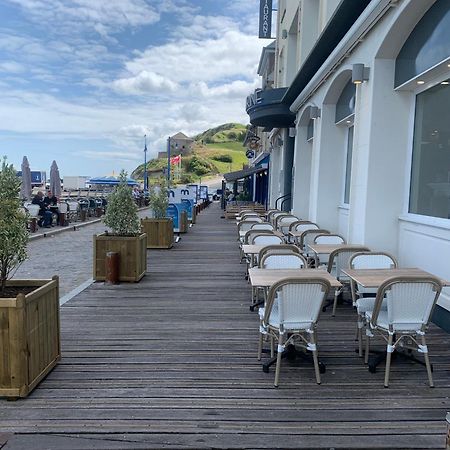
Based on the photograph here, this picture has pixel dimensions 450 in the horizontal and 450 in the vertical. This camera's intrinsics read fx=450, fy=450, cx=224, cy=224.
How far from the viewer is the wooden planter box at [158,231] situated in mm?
11719

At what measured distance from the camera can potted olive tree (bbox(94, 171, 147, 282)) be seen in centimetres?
747

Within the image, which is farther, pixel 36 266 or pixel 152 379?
pixel 36 266

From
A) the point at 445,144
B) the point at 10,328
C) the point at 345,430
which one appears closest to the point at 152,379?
the point at 10,328

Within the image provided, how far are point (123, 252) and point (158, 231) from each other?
4264mm

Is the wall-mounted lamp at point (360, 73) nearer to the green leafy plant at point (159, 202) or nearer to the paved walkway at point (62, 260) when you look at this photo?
the paved walkway at point (62, 260)

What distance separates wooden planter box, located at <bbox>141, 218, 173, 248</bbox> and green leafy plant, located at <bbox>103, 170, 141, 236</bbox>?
155 inches

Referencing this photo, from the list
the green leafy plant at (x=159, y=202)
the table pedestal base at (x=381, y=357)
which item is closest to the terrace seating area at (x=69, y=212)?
the green leafy plant at (x=159, y=202)

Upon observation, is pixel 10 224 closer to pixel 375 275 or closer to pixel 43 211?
pixel 375 275

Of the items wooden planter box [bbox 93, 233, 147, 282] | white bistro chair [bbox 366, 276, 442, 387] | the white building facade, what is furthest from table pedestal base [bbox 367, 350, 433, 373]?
wooden planter box [bbox 93, 233, 147, 282]

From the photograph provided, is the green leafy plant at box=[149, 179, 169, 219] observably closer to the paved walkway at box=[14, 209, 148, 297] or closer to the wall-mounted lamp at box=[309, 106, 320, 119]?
the paved walkway at box=[14, 209, 148, 297]

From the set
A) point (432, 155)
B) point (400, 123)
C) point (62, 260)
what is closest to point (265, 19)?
point (62, 260)

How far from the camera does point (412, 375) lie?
3.86m

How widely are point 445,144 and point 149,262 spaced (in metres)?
6.22

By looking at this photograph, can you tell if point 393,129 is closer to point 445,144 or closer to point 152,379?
point 445,144
